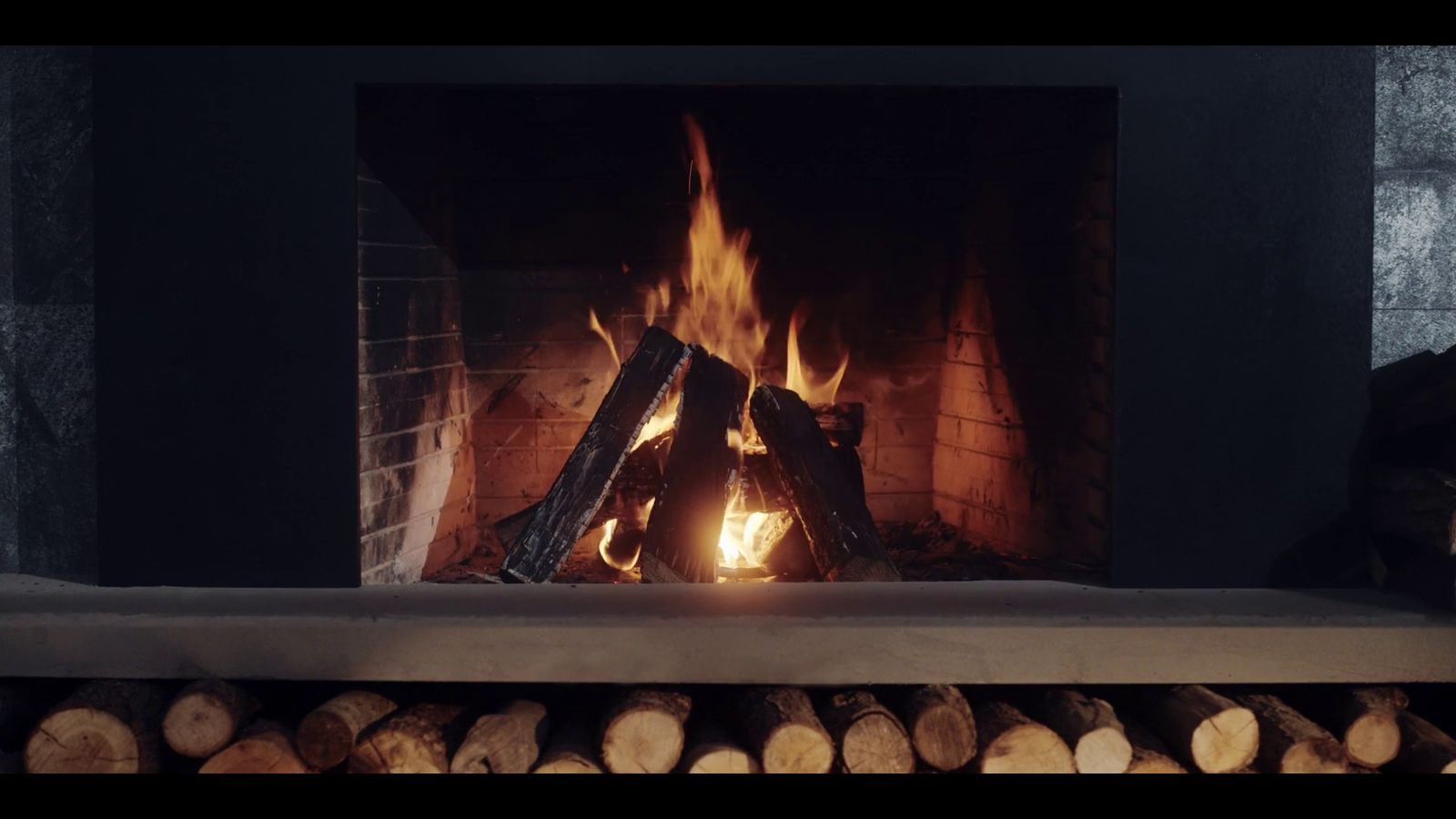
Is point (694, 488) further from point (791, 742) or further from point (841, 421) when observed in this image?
point (791, 742)

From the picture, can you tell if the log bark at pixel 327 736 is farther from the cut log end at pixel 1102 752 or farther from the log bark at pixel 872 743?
the cut log end at pixel 1102 752

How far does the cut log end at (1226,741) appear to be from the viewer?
9.08 feet

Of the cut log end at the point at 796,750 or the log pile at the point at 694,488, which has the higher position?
the log pile at the point at 694,488

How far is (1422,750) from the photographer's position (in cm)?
282

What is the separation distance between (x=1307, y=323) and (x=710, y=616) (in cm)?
144

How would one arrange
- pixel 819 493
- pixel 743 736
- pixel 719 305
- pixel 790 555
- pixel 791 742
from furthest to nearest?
pixel 719 305, pixel 790 555, pixel 819 493, pixel 743 736, pixel 791 742

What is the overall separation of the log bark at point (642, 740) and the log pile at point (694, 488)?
0.54 metres

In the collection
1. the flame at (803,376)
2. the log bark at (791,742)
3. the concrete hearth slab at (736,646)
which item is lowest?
the log bark at (791,742)

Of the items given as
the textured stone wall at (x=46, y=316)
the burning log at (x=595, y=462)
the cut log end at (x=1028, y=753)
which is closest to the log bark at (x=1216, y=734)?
the cut log end at (x=1028, y=753)

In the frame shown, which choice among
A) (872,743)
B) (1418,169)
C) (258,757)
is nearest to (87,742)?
(258,757)

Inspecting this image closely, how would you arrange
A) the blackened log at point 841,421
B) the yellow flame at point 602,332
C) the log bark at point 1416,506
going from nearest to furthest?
the log bark at point 1416,506 < the blackened log at point 841,421 < the yellow flame at point 602,332

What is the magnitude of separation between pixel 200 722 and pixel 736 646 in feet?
3.36

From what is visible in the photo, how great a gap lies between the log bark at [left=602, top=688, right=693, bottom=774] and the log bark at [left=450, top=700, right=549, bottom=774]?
0.49 feet
